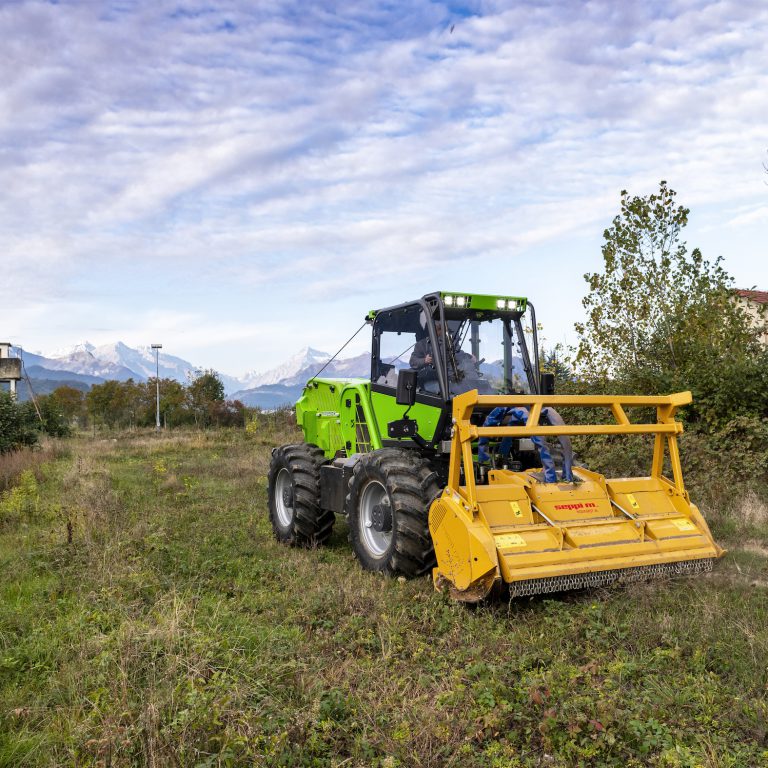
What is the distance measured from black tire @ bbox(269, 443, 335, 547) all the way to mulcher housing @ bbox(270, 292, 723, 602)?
0.02 m

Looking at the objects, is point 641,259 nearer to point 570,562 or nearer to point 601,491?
point 601,491

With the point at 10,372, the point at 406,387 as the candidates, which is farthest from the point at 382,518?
the point at 10,372

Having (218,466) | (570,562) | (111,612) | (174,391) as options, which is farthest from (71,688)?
(174,391)

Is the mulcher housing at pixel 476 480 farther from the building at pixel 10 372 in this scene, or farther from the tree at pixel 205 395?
the tree at pixel 205 395

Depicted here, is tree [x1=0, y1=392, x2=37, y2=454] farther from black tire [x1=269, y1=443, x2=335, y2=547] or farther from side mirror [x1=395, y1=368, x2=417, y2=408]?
side mirror [x1=395, y1=368, x2=417, y2=408]

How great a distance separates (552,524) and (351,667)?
2107mm

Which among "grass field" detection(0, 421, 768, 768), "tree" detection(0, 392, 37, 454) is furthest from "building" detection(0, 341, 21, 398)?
"grass field" detection(0, 421, 768, 768)

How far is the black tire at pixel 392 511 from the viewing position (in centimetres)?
608

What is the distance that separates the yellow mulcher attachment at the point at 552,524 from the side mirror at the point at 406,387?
0.80 meters

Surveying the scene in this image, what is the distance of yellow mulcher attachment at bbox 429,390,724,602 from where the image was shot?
5.29 m

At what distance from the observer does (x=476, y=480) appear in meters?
6.76

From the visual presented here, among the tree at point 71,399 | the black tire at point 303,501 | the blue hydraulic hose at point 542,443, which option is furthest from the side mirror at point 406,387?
the tree at point 71,399

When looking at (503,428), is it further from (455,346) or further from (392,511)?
(455,346)

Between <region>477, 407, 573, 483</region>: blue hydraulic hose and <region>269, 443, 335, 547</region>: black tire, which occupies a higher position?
<region>477, 407, 573, 483</region>: blue hydraulic hose
